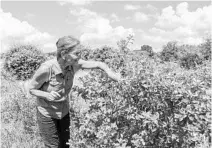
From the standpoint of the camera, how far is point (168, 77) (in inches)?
95.1

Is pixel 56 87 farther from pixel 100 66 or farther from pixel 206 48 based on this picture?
pixel 206 48


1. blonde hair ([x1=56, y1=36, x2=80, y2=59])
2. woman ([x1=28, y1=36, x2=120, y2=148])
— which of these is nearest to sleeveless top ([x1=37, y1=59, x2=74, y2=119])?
woman ([x1=28, y1=36, x2=120, y2=148])

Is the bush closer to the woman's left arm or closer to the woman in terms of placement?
the woman

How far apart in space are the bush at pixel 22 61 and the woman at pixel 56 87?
8813mm

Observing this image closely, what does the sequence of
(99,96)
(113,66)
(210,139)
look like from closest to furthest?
1. (210,139)
2. (99,96)
3. (113,66)

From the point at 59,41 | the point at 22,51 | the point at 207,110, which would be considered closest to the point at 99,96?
the point at 59,41

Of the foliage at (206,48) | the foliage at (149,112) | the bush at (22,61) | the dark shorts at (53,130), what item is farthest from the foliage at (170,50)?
the foliage at (149,112)

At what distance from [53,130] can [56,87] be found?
517 mm

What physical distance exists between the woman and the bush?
8813 mm

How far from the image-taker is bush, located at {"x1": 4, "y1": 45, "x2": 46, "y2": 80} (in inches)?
463

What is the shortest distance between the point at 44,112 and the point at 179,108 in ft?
4.76

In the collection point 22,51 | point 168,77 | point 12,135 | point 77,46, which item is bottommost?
point 12,135

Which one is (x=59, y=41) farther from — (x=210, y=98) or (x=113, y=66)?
(x=210, y=98)

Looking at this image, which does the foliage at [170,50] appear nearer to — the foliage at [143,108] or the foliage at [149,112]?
the foliage at [143,108]
